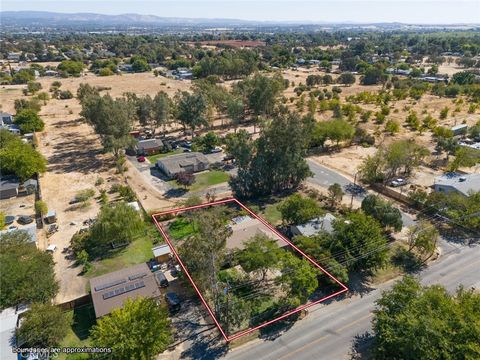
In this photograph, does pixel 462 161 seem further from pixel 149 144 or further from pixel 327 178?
pixel 149 144

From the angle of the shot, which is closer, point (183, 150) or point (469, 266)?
point (469, 266)

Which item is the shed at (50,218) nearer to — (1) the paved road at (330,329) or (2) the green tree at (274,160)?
(2) the green tree at (274,160)

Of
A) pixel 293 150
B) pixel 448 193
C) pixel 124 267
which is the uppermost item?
pixel 293 150

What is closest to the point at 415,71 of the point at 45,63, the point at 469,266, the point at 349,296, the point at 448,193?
the point at 448,193

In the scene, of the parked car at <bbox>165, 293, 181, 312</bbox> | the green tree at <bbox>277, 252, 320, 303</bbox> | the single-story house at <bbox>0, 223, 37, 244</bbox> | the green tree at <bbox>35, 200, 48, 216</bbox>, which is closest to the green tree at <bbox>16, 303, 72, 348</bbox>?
the parked car at <bbox>165, 293, 181, 312</bbox>

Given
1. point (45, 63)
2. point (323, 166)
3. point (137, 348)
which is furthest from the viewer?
point (45, 63)

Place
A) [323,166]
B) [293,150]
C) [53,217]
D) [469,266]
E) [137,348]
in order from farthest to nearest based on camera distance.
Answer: [323,166]
[293,150]
[53,217]
[469,266]
[137,348]

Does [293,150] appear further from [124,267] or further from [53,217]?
[53,217]

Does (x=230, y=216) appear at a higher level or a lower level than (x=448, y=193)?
lower
